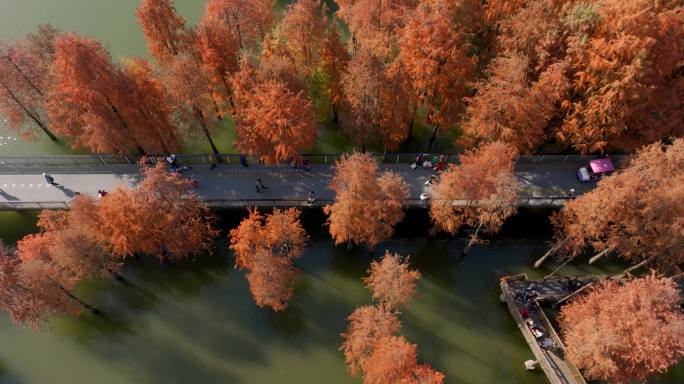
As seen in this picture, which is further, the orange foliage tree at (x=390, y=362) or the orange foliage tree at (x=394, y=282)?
the orange foliage tree at (x=394, y=282)

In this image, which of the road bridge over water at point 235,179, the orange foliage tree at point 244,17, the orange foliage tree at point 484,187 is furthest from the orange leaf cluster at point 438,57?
the orange foliage tree at point 244,17

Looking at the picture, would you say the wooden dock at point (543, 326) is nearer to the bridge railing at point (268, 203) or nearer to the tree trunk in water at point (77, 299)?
the bridge railing at point (268, 203)

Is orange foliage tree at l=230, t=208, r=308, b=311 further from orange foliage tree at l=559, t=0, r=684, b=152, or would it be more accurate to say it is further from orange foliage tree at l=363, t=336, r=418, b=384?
orange foliage tree at l=559, t=0, r=684, b=152

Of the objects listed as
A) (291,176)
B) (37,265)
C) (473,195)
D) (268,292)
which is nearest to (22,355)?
(37,265)

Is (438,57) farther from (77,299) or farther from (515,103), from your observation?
(77,299)

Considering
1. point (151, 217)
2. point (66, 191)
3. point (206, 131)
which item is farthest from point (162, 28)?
point (151, 217)

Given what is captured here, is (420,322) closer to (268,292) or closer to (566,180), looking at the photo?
(268,292)
